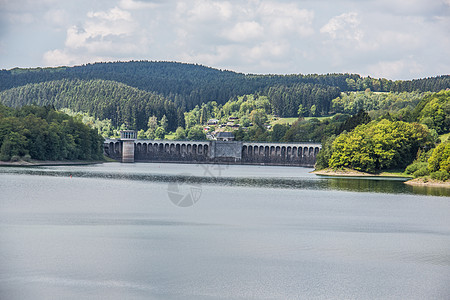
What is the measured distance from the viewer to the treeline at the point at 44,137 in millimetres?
133750

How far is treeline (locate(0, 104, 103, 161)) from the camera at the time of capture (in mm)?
133750

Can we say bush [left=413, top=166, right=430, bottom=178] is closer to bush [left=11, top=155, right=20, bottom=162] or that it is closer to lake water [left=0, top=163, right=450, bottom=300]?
lake water [left=0, top=163, right=450, bottom=300]

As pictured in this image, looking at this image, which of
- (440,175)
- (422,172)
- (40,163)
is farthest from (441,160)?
(40,163)

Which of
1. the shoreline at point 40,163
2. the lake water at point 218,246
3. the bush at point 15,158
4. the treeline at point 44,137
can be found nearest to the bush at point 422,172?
the lake water at point 218,246

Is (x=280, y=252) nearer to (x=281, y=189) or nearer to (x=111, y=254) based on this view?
(x=111, y=254)

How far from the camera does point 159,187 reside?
88.2 metres

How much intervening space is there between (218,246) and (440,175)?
223ft

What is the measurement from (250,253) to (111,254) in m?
8.63

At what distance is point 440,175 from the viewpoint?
102 m

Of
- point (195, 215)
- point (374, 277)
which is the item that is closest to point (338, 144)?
point (195, 215)

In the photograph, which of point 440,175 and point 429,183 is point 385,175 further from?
point 440,175

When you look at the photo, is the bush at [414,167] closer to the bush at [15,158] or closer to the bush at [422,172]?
the bush at [422,172]

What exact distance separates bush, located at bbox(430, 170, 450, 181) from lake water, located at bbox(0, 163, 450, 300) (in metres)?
25.6

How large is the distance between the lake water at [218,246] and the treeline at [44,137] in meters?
62.4
